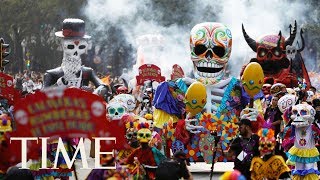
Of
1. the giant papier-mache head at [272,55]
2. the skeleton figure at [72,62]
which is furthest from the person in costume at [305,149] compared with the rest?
the giant papier-mache head at [272,55]

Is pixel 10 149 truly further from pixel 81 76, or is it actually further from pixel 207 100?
pixel 81 76

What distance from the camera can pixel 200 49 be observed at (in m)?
18.8

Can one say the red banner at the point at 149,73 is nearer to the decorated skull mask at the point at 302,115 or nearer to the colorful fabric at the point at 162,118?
the colorful fabric at the point at 162,118

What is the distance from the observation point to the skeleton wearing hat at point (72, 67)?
74.3ft

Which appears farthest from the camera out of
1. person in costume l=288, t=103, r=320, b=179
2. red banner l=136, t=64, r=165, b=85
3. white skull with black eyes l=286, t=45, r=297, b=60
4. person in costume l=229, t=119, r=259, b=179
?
white skull with black eyes l=286, t=45, r=297, b=60

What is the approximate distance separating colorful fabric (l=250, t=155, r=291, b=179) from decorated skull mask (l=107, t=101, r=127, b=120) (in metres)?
3.21

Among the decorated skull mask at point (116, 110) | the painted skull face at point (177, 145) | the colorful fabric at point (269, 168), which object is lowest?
the painted skull face at point (177, 145)

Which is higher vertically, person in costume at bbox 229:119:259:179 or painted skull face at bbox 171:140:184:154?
person in costume at bbox 229:119:259:179

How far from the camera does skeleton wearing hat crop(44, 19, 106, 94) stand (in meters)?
22.7

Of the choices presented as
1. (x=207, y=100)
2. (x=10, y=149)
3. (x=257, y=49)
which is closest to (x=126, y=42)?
(x=257, y=49)

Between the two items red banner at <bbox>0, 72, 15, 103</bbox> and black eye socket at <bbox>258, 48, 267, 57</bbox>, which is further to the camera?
black eye socket at <bbox>258, 48, 267, 57</bbox>

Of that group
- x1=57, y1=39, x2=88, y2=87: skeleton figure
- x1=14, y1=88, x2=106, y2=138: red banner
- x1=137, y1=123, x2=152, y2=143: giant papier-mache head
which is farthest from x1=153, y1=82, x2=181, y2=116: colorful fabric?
x1=14, y1=88, x2=106, y2=138: red banner

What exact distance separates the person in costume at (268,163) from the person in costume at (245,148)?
0.80 feet

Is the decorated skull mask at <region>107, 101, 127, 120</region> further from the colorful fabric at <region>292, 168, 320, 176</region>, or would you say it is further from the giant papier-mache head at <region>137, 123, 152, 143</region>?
the colorful fabric at <region>292, 168, 320, 176</region>
